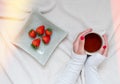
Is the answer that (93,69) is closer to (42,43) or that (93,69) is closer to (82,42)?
(82,42)

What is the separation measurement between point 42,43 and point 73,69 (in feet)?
0.61

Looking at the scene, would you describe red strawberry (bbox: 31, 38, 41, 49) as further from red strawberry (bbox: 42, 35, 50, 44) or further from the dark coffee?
the dark coffee

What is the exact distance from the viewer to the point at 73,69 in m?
1.13

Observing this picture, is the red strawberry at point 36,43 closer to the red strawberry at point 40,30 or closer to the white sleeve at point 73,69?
the red strawberry at point 40,30

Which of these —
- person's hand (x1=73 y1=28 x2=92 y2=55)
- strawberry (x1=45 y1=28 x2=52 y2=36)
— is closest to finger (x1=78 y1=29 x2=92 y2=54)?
person's hand (x1=73 y1=28 x2=92 y2=55)

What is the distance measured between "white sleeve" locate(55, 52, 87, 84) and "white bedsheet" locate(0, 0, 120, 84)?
1.3 inches

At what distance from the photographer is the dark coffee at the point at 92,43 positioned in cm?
115

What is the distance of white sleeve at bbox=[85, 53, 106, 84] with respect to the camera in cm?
111

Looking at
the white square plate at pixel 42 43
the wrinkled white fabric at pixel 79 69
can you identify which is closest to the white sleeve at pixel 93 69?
the wrinkled white fabric at pixel 79 69

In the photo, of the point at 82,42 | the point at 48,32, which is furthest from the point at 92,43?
the point at 48,32

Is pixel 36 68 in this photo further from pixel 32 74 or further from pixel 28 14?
pixel 28 14

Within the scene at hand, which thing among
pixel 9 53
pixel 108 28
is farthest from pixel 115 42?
pixel 9 53

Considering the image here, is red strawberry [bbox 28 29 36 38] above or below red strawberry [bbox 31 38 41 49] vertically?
above

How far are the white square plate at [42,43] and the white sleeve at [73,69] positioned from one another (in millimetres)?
95
